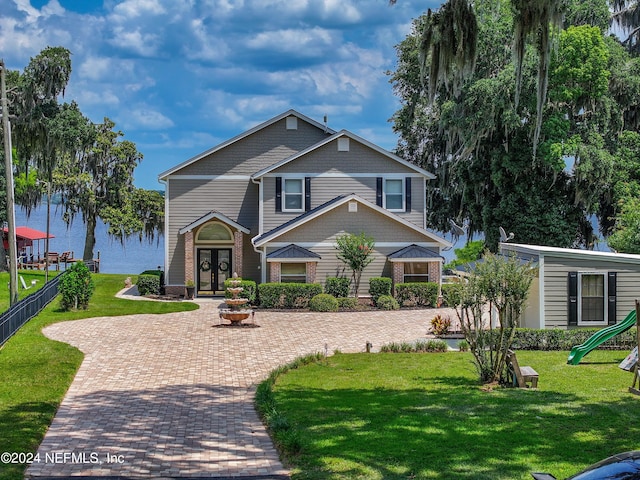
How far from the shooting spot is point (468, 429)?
10.2 meters

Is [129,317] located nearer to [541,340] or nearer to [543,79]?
[541,340]

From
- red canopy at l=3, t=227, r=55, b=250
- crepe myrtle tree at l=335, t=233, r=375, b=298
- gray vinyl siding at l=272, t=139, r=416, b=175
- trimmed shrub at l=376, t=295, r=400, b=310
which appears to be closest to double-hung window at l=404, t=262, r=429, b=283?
crepe myrtle tree at l=335, t=233, r=375, b=298

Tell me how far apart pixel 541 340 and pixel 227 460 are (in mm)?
12400

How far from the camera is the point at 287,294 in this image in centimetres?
2819

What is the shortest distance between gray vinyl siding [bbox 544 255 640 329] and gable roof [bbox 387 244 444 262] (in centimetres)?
940

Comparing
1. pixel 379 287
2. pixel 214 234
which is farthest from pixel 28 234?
pixel 379 287

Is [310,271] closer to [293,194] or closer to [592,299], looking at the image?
[293,194]

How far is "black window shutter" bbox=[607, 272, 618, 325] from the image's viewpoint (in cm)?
2020

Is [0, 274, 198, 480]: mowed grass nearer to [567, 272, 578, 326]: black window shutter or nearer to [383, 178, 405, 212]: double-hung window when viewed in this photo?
[383, 178, 405, 212]: double-hung window

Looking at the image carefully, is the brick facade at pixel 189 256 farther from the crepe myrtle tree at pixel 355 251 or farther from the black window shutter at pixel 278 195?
the crepe myrtle tree at pixel 355 251

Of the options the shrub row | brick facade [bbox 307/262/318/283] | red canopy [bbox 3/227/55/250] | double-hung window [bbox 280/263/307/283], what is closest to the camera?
the shrub row

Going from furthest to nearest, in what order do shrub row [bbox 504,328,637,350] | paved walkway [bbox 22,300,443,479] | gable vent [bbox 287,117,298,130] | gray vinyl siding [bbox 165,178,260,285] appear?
gable vent [bbox 287,117,298,130]
gray vinyl siding [bbox 165,178,260,285]
shrub row [bbox 504,328,637,350]
paved walkway [bbox 22,300,443,479]

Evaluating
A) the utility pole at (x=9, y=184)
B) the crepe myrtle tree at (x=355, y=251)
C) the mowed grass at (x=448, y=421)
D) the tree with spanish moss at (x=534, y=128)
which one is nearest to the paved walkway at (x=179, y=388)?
the mowed grass at (x=448, y=421)

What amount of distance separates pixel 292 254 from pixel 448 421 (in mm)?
18759
